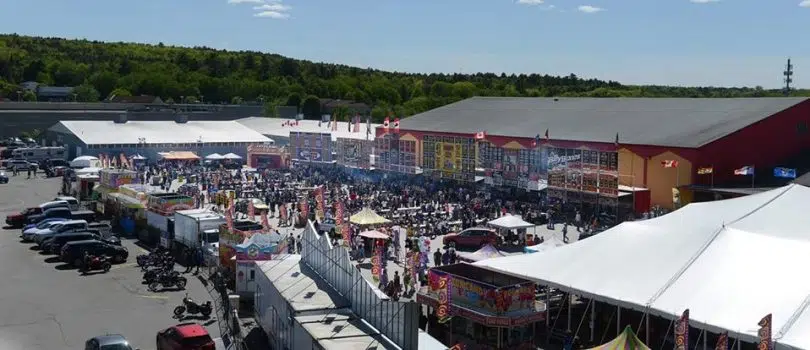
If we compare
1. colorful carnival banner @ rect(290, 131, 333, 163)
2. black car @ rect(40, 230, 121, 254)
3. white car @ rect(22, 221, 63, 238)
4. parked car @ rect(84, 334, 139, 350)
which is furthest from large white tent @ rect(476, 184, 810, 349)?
colorful carnival banner @ rect(290, 131, 333, 163)

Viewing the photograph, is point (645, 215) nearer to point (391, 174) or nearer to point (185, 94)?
point (391, 174)

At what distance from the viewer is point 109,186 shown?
31.8 meters

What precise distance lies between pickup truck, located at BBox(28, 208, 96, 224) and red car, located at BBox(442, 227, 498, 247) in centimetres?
1315

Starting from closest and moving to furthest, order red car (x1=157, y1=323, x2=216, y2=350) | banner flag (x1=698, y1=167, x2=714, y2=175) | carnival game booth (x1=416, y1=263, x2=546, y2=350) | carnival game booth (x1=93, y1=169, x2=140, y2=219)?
red car (x1=157, y1=323, x2=216, y2=350), carnival game booth (x1=416, y1=263, x2=546, y2=350), banner flag (x1=698, y1=167, x2=714, y2=175), carnival game booth (x1=93, y1=169, x2=140, y2=219)

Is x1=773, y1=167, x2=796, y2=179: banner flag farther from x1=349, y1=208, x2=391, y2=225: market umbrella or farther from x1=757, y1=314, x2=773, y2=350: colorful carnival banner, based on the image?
x1=757, y1=314, x2=773, y2=350: colorful carnival banner

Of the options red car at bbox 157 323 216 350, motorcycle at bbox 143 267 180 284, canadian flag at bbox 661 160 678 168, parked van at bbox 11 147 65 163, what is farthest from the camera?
parked van at bbox 11 147 65 163

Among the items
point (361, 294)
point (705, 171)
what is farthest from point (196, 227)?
point (705, 171)

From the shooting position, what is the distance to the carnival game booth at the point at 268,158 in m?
50.4

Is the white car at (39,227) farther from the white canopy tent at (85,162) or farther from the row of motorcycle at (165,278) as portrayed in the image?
the white canopy tent at (85,162)

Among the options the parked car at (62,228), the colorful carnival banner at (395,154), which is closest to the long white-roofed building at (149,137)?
the colorful carnival banner at (395,154)

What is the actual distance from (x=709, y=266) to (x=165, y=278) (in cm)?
1261

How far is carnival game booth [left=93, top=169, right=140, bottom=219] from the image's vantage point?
31375mm

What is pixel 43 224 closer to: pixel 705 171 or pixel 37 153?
pixel 705 171

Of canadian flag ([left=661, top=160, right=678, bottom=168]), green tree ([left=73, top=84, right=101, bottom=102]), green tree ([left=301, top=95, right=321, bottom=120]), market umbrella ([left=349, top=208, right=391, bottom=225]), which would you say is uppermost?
green tree ([left=73, top=84, right=101, bottom=102])
